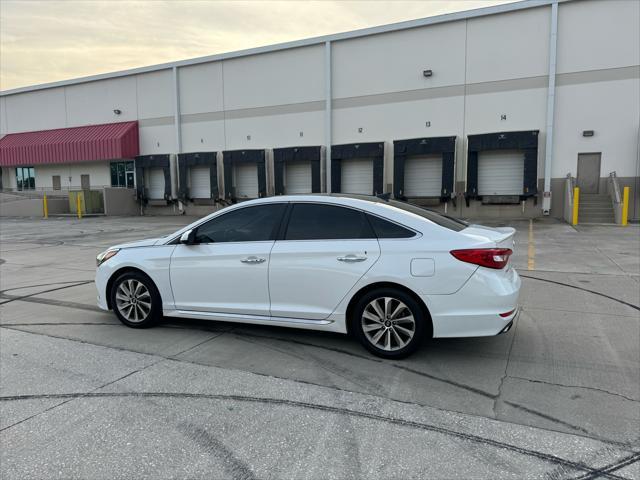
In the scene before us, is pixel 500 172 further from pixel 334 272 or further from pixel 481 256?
pixel 334 272

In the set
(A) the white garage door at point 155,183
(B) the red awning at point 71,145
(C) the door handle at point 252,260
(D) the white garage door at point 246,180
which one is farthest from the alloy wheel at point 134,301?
(B) the red awning at point 71,145

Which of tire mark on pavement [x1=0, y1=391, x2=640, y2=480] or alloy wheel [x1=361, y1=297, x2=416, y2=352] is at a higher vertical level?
alloy wheel [x1=361, y1=297, x2=416, y2=352]

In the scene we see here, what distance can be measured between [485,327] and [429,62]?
71.3ft

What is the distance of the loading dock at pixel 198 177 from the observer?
94.8ft

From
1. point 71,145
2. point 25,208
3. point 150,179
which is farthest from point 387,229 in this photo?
point 71,145

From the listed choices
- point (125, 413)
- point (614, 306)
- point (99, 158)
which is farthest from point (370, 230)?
point (99, 158)

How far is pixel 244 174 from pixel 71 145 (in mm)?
14271

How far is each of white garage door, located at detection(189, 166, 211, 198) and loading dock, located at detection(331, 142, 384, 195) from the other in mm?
8914

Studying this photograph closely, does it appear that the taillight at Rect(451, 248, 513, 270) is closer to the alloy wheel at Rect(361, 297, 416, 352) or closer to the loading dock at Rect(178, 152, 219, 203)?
the alloy wheel at Rect(361, 297, 416, 352)

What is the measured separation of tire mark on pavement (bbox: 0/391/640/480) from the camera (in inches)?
111

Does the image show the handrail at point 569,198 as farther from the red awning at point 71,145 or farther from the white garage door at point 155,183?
the red awning at point 71,145

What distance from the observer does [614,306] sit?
20.9 ft

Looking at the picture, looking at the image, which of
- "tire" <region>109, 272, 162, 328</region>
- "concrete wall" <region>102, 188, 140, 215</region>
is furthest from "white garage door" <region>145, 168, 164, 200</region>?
"tire" <region>109, 272, 162, 328</region>

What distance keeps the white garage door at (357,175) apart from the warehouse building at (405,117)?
0.06 m
